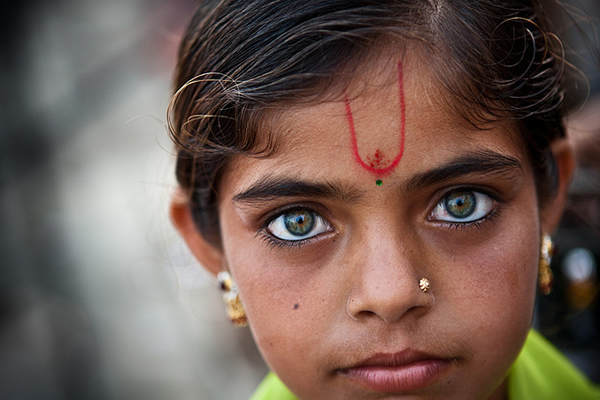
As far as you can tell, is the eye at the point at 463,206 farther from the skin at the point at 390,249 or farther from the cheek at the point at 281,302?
the cheek at the point at 281,302

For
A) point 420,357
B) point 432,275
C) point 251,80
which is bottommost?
point 420,357

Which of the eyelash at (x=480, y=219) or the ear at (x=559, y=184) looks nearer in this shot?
the eyelash at (x=480, y=219)

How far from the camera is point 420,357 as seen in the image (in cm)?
108

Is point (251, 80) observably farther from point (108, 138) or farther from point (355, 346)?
point (108, 138)

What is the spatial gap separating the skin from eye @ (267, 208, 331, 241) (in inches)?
0.5

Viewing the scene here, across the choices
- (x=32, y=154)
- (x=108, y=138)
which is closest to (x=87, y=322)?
(x=32, y=154)

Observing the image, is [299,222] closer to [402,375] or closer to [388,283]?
[388,283]

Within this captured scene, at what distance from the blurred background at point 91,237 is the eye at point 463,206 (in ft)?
5.28

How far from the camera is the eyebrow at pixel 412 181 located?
1071 millimetres

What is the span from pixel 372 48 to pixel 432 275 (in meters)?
0.43

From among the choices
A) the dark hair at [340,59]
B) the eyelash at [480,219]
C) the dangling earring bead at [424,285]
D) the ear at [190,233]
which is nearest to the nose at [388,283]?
the dangling earring bead at [424,285]

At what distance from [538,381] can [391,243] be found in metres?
0.78

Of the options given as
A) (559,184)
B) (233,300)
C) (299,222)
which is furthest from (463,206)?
(233,300)

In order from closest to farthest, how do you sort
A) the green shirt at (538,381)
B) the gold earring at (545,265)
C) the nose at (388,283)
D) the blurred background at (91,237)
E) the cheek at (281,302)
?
the nose at (388,283) < the cheek at (281,302) < the gold earring at (545,265) < the green shirt at (538,381) < the blurred background at (91,237)
